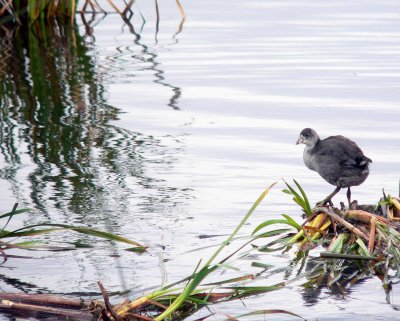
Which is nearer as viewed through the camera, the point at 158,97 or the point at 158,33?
the point at 158,97

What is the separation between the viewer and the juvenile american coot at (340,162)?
7016 mm

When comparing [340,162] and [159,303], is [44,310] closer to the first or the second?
[159,303]

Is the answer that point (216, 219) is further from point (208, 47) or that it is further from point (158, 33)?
point (158, 33)

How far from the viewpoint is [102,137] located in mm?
9703

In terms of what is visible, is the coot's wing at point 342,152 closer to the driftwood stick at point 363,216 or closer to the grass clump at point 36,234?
the driftwood stick at point 363,216

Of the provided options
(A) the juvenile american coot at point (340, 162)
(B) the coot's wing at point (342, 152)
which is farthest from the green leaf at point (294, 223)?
(B) the coot's wing at point (342, 152)

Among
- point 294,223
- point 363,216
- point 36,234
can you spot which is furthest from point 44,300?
point 363,216

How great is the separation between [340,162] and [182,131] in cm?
317

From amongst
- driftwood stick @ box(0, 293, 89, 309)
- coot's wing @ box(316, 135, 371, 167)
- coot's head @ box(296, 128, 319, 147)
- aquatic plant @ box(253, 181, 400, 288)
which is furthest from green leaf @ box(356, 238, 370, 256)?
driftwood stick @ box(0, 293, 89, 309)

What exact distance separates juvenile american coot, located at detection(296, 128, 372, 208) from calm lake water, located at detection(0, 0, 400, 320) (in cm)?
39

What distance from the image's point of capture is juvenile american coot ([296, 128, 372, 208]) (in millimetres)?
7016

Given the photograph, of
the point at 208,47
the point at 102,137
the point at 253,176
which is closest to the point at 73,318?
the point at 253,176

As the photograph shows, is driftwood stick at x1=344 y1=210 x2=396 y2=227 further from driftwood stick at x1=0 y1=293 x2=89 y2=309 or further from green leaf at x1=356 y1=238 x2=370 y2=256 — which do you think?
driftwood stick at x1=0 y1=293 x2=89 y2=309

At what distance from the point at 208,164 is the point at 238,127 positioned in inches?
54.5
